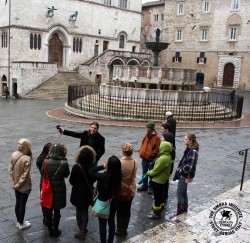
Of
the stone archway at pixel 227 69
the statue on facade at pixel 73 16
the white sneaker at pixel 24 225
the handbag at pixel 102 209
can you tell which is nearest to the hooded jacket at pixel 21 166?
the white sneaker at pixel 24 225

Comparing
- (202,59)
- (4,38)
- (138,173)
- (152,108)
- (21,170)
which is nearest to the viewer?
(21,170)

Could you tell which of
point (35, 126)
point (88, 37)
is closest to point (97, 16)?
point (88, 37)

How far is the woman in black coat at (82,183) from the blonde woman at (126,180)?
1.48ft

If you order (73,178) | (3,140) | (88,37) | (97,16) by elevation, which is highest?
(97,16)

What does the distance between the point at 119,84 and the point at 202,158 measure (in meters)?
11.1

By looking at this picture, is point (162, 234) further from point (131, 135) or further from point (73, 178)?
point (131, 135)

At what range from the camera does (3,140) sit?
36.1 feet

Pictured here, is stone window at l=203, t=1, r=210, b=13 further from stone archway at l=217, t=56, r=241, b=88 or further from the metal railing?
the metal railing

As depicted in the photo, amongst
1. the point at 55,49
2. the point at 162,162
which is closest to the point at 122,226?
the point at 162,162

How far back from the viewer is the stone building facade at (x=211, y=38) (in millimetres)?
39562

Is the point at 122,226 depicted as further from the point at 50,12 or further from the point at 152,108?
the point at 50,12

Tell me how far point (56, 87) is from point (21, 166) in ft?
94.7

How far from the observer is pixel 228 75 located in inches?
1619

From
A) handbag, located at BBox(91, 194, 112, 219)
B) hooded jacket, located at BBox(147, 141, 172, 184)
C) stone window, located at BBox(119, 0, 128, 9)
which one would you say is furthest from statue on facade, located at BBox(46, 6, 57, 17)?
handbag, located at BBox(91, 194, 112, 219)
